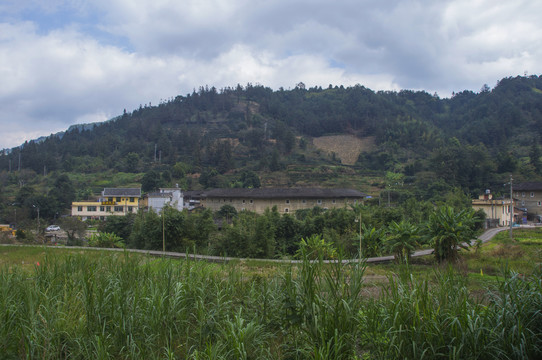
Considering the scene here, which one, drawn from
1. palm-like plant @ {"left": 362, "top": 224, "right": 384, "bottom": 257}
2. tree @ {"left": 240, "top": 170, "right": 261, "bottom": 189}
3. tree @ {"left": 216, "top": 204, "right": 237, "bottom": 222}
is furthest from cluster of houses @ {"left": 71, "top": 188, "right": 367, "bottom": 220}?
palm-like plant @ {"left": 362, "top": 224, "right": 384, "bottom": 257}

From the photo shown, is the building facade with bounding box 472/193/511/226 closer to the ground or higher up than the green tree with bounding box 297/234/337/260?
closer to the ground

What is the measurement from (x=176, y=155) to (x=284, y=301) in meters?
56.5

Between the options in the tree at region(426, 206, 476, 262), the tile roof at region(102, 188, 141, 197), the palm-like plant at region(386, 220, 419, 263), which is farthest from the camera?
the tile roof at region(102, 188, 141, 197)

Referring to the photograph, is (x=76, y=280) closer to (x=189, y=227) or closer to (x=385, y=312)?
(x=385, y=312)

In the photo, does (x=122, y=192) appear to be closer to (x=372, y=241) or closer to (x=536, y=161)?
(x=372, y=241)

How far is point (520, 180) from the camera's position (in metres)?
37.1

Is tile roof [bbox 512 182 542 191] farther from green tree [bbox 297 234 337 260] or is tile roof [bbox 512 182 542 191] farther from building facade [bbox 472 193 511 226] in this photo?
green tree [bbox 297 234 337 260]

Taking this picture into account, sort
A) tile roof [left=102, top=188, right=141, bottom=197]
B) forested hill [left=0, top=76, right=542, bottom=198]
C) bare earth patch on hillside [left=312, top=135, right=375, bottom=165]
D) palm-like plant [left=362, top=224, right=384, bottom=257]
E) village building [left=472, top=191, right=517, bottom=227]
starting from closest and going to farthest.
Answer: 1. palm-like plant [left=362, top=224, right=384, bottom=257]
2. village building [left=472, top=191, right=517, bottom=227]
3. tile roof [left=102, top=188, right=141, bottom=197]
4. forested hill [left=0, top=76, right=542, bottom=198]
5. bare earth patch on hillside [left=312, top=135, right=375, bottom=165]

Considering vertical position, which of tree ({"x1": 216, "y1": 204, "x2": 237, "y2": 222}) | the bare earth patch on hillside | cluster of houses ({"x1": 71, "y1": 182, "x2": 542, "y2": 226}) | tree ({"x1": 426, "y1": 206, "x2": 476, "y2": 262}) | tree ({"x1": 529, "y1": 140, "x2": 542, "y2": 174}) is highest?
the bare earth patch on hillside

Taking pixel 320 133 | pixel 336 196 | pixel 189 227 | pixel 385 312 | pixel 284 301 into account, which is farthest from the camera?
pixel 320 133

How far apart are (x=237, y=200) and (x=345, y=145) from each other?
42.5 metres

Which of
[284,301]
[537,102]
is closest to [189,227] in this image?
[284,301]

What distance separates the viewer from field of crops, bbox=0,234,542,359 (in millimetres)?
3270

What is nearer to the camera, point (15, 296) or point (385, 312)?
point (385, 312)
